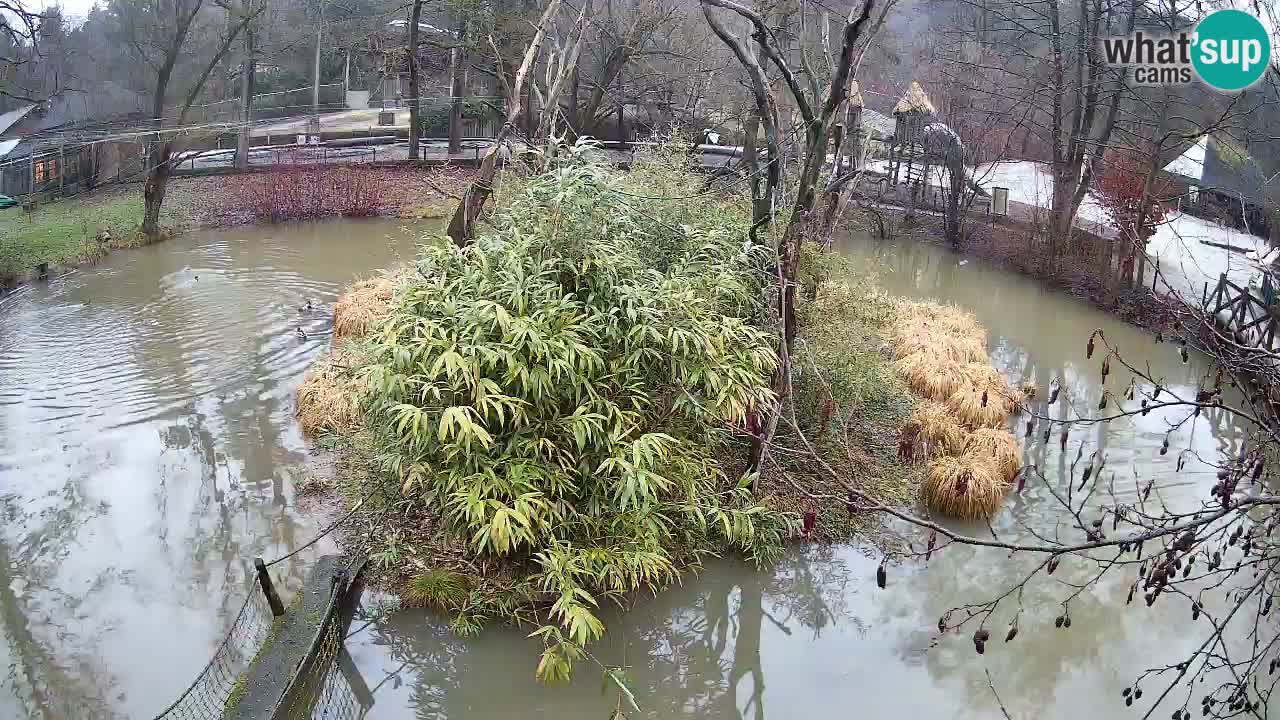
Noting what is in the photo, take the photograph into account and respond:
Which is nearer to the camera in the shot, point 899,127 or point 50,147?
point 50,147

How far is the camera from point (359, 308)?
981 centimetres

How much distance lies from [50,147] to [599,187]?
1342cm

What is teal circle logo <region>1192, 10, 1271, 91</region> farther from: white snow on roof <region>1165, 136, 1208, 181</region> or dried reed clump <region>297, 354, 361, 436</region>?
dried reed clump <region>297, 354, 361, 436</region>

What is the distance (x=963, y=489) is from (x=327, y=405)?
485cm

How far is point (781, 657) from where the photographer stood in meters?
5.54

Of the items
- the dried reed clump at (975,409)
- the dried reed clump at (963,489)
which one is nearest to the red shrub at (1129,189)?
the dried reed clump at (975,409)

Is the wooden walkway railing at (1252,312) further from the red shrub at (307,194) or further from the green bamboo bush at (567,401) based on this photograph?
the red shrub at (307,194)

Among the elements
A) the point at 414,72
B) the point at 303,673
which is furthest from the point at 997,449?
the point at 414,72

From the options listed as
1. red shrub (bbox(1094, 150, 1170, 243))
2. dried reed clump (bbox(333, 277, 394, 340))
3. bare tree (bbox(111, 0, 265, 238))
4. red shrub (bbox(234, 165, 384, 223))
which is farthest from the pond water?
red shrub (bbox(1094, 150, 1170, 243))

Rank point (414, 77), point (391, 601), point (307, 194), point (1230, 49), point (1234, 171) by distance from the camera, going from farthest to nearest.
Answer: point (414, 77), point (307, 194), point (1234, 171), point (1230, 49), point (391, 601)

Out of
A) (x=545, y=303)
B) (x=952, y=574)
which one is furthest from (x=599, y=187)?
(x=952, y=574)

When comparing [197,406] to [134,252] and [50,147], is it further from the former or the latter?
[50,147]

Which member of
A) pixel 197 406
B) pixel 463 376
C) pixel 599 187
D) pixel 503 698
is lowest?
pixel 503 698

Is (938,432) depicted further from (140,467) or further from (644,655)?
(140,467)
